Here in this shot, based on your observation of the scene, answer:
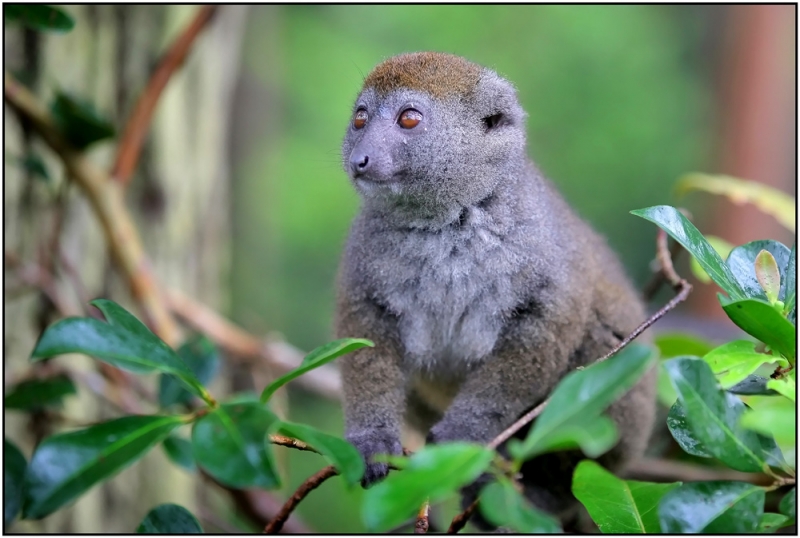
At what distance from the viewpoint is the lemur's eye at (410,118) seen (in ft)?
9.51

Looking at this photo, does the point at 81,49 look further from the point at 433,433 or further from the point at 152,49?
the point at 433,433

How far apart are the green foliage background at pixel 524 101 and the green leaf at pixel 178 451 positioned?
8.58 m

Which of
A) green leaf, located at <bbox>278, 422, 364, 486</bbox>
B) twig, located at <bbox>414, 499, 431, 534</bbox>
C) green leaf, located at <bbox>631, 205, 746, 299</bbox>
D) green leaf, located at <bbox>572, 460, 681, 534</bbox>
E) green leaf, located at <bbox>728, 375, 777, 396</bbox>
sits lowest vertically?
twig, located at <bbox>414, 499, 431, 534</bbox>

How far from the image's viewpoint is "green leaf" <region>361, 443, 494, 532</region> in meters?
1.33

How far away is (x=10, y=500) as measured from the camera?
2.11 m

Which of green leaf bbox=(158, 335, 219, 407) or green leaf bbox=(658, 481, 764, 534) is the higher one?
green leaf bbox=(658, 481, 764, 534)

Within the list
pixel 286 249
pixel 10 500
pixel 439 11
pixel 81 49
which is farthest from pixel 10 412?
pixel 439 11

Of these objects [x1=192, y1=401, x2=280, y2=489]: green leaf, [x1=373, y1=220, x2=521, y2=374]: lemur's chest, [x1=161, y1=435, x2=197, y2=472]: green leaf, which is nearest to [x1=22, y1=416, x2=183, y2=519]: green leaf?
[x1=192, y1=401, x2=280, y2=489]: green leaf

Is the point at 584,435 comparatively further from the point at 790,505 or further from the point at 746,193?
the point at 746,193

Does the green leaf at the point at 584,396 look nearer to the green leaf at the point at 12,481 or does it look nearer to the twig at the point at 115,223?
the green leaf at the point at 12,481

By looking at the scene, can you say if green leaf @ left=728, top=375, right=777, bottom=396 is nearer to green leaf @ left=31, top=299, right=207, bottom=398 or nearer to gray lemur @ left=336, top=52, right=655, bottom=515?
gray lemur @ left=336, top=52, right=655, bottom=515

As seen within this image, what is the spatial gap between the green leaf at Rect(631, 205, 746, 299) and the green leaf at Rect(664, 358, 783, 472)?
0.31m

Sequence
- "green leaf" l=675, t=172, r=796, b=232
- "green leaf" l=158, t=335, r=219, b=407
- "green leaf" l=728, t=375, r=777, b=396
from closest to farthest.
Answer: "green leaf" l=728, t=375, r=777, b=396
"green leaf" l=158, t=335, r=219, b=407
"green leaf" l=675, t=172, r=796, b=232

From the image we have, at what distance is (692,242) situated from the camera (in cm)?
190
